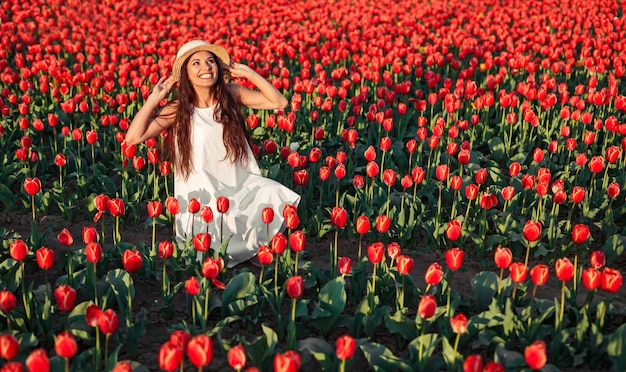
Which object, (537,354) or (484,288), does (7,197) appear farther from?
(537,354)

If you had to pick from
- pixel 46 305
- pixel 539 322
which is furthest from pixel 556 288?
pixel 46 305

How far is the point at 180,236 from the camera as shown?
510 centimetres

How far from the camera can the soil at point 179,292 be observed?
3.89 m

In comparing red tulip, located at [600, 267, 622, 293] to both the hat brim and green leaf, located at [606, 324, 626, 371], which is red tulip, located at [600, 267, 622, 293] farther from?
the hat brim

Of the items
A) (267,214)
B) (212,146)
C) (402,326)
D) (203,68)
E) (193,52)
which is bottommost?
(402,326)

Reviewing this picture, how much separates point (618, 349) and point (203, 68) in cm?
323

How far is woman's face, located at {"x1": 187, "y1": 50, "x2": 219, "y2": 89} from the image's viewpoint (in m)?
4.92

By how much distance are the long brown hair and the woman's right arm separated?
77 millimetres

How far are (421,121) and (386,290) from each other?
2453 mm

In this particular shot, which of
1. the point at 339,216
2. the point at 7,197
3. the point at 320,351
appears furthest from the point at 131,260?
the point at 7,197

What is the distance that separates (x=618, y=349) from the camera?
3.49 meters

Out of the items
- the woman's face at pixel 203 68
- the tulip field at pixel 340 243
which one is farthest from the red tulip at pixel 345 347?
the woman's face at pixel 203 68

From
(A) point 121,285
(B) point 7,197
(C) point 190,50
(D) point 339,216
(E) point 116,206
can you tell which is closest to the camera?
(A) point 121,285

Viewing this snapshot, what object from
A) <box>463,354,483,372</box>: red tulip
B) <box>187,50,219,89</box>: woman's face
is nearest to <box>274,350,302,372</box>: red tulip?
<box>463,354,483,372</box>: red tulip
